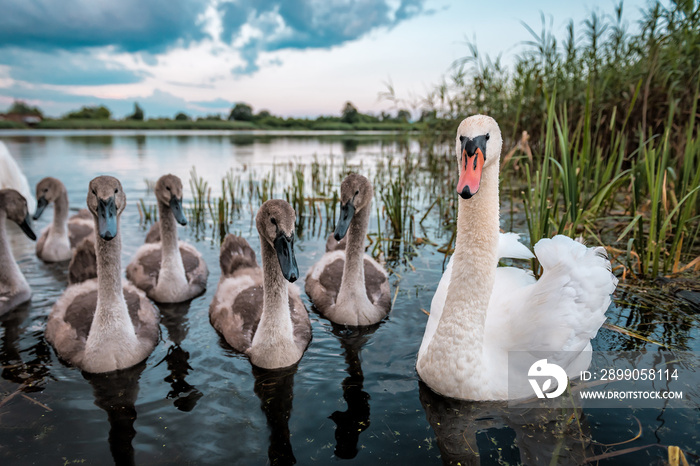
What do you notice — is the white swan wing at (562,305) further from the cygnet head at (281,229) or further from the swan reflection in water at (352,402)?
the cygnet head at (281,229)

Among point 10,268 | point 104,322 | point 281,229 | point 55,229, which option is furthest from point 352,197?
point 55,229

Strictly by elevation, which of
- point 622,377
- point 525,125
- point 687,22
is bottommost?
point 622,377

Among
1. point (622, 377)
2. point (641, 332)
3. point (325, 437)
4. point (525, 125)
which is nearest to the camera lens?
point (325, 437)

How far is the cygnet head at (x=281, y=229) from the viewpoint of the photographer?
140 inches

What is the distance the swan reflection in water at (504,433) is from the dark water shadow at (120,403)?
1.97 meters

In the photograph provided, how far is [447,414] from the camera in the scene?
3.13 metres

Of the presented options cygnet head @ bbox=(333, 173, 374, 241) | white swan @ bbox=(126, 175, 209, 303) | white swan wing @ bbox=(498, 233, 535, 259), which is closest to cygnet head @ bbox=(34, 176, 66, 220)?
white swan @ bbox=(126, 175, 209, 303)

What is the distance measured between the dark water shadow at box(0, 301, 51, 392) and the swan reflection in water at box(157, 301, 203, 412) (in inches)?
36.7

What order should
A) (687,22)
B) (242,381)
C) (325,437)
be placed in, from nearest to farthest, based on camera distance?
(325,437) < (242,381) < (687,22)

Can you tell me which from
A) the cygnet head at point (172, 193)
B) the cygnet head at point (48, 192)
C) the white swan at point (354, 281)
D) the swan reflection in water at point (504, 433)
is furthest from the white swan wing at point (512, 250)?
the cygnet head at point (48, 192)

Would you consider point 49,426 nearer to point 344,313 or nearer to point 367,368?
point 367,368

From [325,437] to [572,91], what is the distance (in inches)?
334

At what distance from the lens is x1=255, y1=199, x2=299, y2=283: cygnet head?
11.7 ft

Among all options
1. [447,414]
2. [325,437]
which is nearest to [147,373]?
[325,437]
